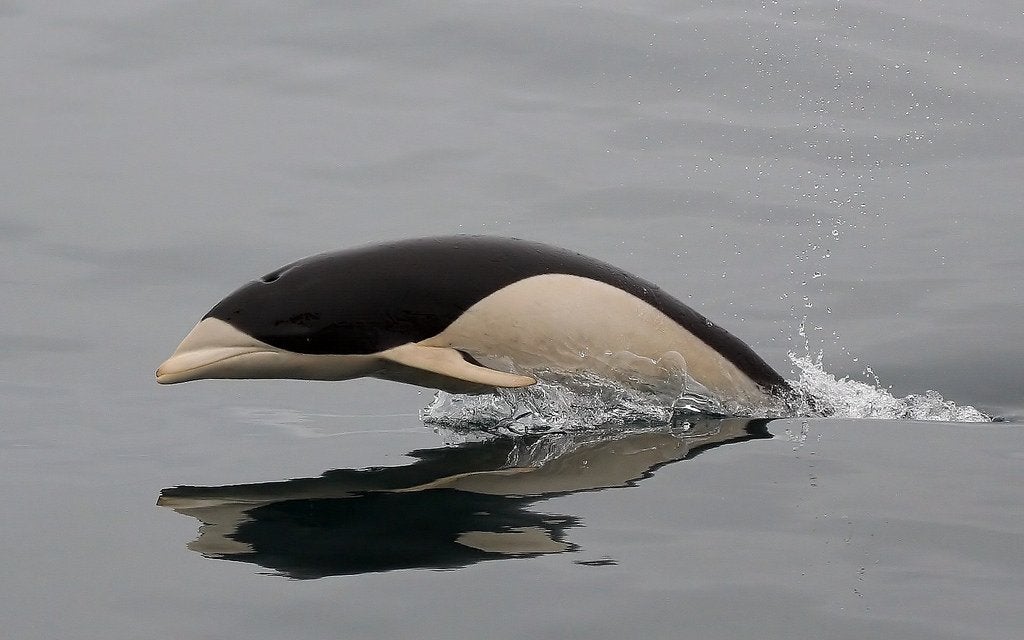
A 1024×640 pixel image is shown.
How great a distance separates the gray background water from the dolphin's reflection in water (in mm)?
139

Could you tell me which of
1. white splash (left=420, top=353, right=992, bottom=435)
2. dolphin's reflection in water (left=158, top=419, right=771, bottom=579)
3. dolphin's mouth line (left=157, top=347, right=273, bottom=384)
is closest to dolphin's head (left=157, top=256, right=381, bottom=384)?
dolphin's mouth line (left=157, top=347, right=273, bottom=384)

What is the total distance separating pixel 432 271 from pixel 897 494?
2574 millimetres

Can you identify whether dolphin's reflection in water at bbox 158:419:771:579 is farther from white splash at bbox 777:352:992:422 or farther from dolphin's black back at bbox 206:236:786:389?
white splash at bbox 777:352:992:422

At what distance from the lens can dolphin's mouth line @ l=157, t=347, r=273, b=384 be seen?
22.5 ft

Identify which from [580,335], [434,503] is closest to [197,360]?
[434,503]

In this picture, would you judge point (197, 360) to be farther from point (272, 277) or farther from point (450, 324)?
point (450, 324)

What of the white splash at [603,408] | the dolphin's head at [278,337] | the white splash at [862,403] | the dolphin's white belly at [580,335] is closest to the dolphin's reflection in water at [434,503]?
the white splash at [603,408]

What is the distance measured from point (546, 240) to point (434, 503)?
25.8 feet

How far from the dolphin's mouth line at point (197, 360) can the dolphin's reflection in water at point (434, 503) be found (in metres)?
0.67

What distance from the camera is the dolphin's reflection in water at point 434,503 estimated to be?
199 inches

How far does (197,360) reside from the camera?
6867 millimetres

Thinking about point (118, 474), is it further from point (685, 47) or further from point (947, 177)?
point (685, 47)

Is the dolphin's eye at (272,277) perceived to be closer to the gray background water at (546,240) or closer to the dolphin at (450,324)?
the dolphin at (450,324)

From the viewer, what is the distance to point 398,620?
4.43 metres
